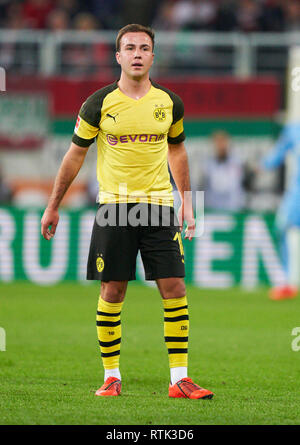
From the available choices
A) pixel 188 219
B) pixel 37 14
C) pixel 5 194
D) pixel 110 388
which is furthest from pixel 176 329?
pixel 37 14

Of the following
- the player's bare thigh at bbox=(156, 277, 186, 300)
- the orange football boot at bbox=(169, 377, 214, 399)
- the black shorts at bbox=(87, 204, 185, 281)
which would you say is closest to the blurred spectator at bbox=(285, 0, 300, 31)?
the black shorts at bbox=(87, 204, 185, 281)

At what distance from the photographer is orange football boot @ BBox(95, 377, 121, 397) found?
19.7 feet

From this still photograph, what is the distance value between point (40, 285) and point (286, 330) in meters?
5.07

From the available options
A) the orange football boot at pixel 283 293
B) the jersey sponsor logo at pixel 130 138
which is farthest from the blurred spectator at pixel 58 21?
the jersey sponsor logo at pixel 130 138

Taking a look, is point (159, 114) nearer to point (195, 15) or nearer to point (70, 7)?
point (195, 15)

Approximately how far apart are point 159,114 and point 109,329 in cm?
146

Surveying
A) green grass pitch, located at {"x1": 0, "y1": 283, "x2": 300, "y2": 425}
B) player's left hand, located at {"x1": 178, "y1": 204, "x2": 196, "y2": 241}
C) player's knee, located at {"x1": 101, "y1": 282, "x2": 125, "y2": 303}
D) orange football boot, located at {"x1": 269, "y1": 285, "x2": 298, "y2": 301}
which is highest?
player's left hand, located at {"x1": 178, "y1": 204, "x2": 196, "y2": 241}

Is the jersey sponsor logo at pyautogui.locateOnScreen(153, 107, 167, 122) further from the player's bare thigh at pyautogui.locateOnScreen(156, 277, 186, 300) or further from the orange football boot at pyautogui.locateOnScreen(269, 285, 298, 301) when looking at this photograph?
the orange football boot at pyautogui.locateOnScreen(269, 285, 298, 301)

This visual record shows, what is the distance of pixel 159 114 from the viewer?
614cm

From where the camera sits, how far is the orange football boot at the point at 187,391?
5.90 meters

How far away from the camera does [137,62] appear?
6.01 m

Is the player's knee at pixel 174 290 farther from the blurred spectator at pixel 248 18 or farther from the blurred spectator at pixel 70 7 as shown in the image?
the blurred spectator at pixel 70 7

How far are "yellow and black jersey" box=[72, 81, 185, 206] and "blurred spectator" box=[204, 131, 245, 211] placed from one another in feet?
27.4

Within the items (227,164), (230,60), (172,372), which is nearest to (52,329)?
(172,372)
